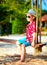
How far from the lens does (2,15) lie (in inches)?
696

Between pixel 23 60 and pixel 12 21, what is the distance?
11932mm

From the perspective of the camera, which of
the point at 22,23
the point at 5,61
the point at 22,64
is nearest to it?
the point at 22,64

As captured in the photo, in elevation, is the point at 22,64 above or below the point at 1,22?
above

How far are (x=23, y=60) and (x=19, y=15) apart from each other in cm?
1259

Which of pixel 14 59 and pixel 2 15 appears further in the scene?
pixel 2 15

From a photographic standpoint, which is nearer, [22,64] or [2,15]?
[22,64]

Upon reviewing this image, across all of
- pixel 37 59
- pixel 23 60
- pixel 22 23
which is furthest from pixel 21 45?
pixel 22 23

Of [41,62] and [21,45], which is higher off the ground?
[21,45]

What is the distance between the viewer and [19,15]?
18219 millimetres

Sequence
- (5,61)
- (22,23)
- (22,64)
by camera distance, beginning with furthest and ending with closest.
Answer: (22,23) < (5,61) < (22,64)

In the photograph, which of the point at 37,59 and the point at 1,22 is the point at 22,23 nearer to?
the point at 1,22

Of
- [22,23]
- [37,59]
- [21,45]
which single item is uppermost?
[21,45]

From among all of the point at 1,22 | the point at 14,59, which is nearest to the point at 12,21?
the point at 1,22

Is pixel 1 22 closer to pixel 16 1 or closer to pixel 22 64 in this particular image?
pixel 16 1
